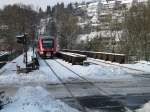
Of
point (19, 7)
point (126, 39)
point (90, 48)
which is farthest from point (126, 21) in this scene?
point (19, 7)

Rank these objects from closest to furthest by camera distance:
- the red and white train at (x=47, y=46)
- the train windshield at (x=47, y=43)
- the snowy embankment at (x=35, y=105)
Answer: the snowy embankment at (x=35, y=105), the red and white train at (x=47, y=46), the train windshield at (x=47, y=43)

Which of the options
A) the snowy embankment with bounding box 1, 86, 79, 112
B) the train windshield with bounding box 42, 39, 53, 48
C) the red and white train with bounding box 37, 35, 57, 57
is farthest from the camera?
the train windshield with bounding box 42, 39, 53, 48

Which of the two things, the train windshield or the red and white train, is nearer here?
the red and white train

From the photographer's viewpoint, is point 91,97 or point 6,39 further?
point 6,39

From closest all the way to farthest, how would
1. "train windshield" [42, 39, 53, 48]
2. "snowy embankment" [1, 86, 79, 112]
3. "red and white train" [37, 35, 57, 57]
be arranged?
"snowy embankment" [1, 86, 79, 112]
"red and white train" [37, 35, 57, 57]
"train windshield" [42, 39, 53, 48]

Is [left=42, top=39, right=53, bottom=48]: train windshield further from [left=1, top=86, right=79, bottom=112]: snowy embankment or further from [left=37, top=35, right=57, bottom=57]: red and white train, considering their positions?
[left=1, top=86, right=79, bottom=112]: snowy embankment

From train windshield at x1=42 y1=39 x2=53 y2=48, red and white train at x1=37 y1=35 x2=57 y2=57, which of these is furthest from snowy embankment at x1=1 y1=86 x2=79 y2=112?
train windshield at x1=42 y1=39 x2=53 y2=48

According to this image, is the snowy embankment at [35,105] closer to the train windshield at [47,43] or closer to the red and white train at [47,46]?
the red and white train at [47,46]

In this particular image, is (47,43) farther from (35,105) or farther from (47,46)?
(35,105)

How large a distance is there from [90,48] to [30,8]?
3208 inches

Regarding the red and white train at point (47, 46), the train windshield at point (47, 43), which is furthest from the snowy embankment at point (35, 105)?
the train windshield at point (47, 43)

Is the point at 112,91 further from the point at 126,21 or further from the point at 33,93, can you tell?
the point at 126,21

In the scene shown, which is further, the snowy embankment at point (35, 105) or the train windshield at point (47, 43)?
the train windshield at point (47, 43)

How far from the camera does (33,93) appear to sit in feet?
51.4
